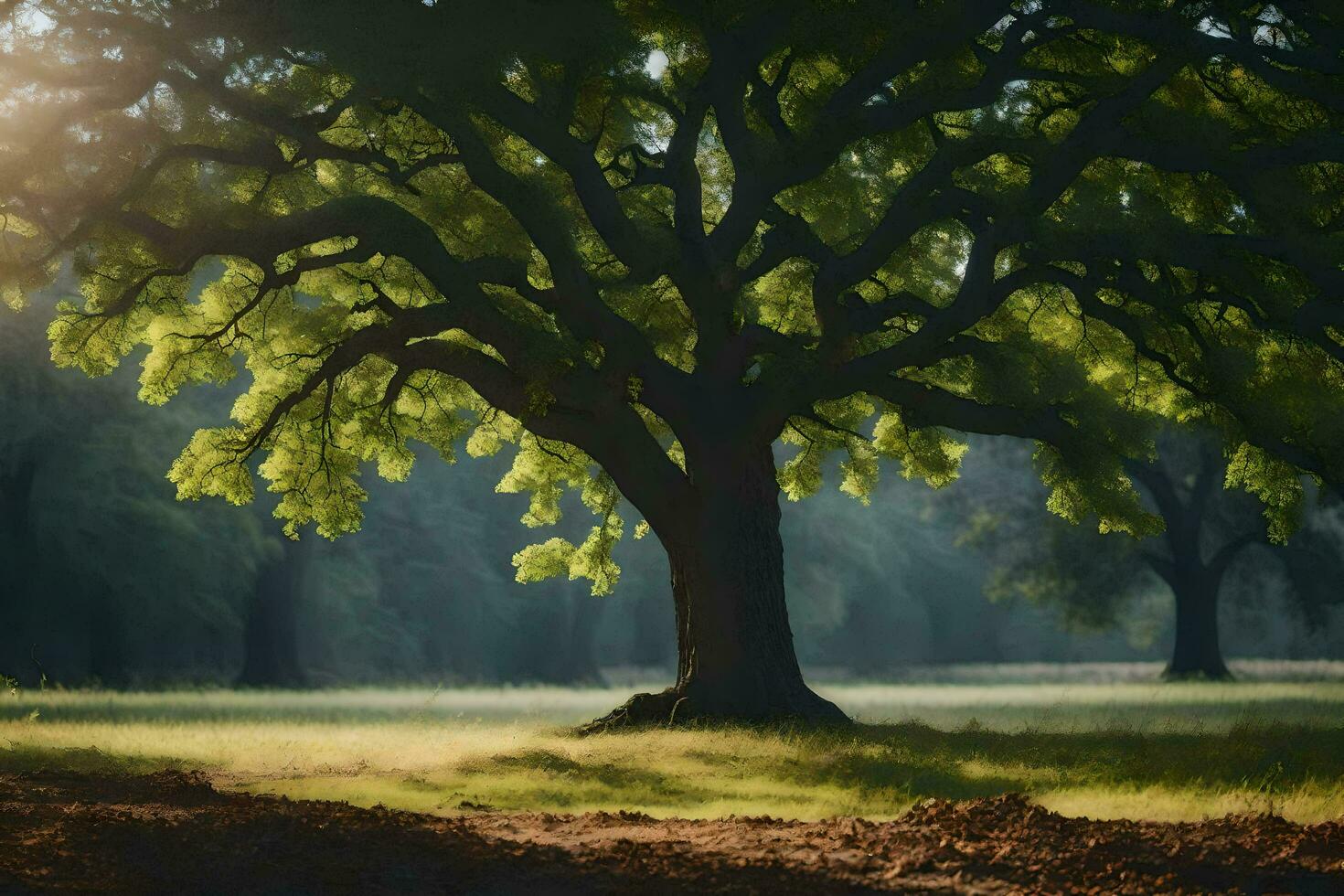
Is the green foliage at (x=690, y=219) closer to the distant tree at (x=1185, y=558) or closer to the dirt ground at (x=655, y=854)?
the dirt ground at (x=655, y=854)

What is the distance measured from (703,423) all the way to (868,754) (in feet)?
16.3

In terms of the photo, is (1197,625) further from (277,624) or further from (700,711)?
(700,711)

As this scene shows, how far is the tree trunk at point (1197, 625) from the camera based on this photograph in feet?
123

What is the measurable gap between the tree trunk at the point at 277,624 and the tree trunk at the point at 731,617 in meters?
20.9

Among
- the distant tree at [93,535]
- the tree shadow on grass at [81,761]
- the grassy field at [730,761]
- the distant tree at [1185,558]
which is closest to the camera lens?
the grassy field at [730,761]

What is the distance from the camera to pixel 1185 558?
124ft

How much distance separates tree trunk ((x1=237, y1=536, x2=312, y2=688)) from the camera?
36.6 meters

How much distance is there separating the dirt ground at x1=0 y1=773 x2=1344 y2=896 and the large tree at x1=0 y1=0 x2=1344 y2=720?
7475 mm

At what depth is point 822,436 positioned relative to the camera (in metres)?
22.2

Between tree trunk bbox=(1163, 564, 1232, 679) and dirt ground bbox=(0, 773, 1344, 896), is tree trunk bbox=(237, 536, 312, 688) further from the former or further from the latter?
dirt ground bbox=(0, 773, 1344, 896)

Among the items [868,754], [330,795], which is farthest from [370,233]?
[868,754]

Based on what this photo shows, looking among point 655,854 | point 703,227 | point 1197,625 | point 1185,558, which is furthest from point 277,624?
point 655,854

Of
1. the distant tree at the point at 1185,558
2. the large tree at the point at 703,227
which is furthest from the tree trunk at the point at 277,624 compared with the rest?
the distant tree at the point at 1185,558

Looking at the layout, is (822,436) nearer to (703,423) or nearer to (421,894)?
(703,423)
